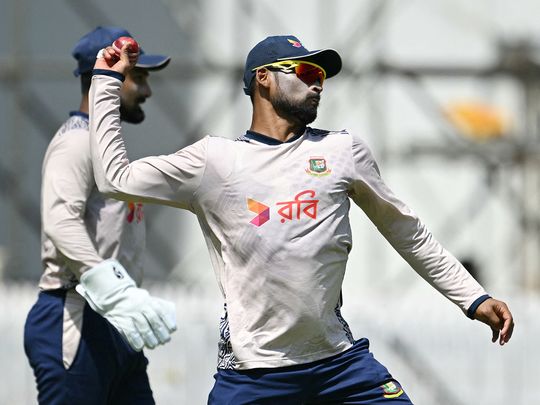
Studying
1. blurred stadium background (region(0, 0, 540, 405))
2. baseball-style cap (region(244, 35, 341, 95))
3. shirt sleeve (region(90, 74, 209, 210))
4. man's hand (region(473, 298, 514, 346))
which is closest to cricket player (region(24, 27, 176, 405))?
shirt sleeve (region(90, 74, 209, 210))

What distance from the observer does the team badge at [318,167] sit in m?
4.19

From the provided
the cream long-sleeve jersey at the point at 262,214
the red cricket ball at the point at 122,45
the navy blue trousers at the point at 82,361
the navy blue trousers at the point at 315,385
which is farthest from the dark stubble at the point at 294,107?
the navy blue trousers at the point at 82,361

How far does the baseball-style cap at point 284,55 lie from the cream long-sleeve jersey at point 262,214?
0.92 ft

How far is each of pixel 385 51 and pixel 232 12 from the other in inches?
72.4

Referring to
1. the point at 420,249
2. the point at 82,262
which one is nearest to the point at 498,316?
the point at 420,249

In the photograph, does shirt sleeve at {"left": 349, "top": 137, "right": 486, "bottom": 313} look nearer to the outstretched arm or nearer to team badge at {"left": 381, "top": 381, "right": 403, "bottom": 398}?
the outstretched arm

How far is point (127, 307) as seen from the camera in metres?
4.50

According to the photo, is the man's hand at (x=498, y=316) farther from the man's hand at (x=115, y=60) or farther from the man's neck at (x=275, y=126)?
the man's hand at (x=115, y=60)

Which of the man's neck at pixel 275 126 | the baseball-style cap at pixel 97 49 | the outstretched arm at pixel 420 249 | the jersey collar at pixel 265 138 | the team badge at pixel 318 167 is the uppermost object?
the baseball-style cap at pixel 97 49

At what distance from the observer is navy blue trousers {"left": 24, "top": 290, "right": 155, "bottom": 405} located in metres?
4.93

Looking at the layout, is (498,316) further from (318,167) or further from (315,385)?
(318,167)

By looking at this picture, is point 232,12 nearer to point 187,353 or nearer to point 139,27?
point 139,27

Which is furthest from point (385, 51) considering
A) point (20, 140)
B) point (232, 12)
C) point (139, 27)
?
point (20, 140)

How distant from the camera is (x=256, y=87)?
439 centimetres
